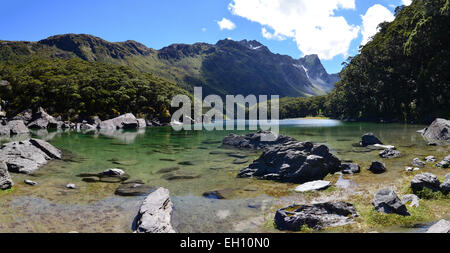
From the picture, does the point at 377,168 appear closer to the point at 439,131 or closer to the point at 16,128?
the point at 439,131

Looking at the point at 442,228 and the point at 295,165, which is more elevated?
the point at 442,228

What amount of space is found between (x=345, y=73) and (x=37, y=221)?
413 ft

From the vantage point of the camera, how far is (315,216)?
9.94 meters

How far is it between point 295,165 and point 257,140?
17.0 m

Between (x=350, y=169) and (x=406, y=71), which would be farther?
(x=406, y=71)

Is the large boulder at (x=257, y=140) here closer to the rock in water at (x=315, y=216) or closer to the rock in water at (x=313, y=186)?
the rock in water at (x=313, y=186)

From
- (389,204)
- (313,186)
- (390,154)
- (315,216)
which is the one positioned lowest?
(313,186)

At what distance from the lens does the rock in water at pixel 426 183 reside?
11.9 meters

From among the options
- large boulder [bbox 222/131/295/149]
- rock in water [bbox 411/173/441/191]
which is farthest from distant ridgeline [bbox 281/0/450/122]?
rock in water [bbox 411/173/441/191]

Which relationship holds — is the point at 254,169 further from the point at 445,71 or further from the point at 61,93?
the point at 61,93

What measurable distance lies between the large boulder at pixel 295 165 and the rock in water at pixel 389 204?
626 centimetres

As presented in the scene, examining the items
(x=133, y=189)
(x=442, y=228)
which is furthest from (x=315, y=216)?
(x=133, y=189)

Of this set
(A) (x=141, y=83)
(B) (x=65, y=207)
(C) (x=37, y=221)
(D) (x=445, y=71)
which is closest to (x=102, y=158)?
(B) (x=65, y=207)

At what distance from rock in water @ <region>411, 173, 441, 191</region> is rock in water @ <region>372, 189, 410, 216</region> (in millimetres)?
2397
